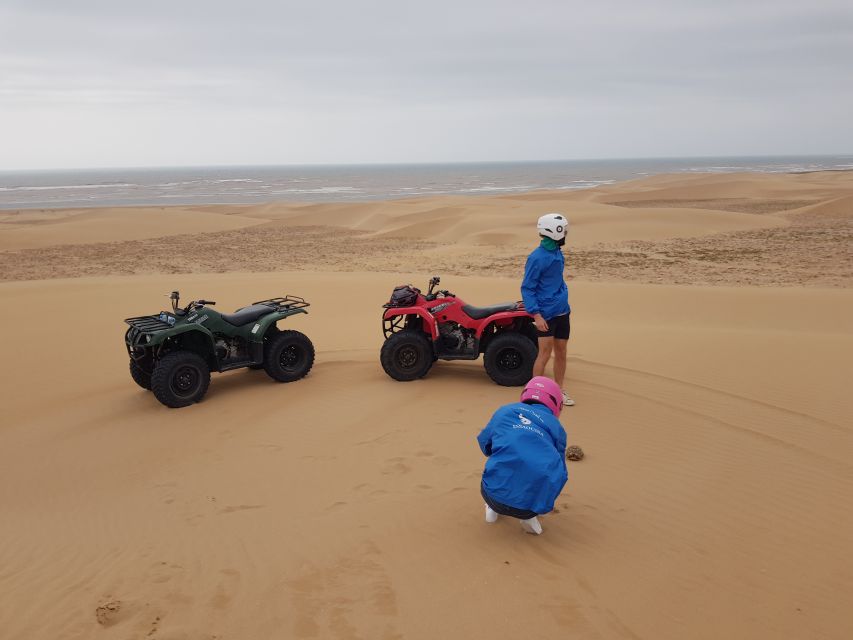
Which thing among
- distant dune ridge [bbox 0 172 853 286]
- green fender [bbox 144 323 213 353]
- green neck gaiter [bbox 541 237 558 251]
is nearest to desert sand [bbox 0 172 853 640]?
green fender [bbox 144 323 213 353]

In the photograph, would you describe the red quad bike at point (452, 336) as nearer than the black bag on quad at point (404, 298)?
Yes

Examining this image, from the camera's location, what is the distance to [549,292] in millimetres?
6480

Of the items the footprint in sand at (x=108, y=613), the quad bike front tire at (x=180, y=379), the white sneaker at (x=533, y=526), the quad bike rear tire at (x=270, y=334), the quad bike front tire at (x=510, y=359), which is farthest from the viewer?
the quad bike rear tire at (x=270, y=334)

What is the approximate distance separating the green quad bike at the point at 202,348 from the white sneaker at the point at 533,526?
13.4 ft

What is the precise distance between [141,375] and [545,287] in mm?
4481

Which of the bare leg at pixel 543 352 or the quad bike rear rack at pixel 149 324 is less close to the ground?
the quad bike rear rack at pixel 149 324

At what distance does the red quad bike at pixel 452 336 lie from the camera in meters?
7.19

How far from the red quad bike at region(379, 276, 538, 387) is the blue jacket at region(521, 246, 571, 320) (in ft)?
2.26

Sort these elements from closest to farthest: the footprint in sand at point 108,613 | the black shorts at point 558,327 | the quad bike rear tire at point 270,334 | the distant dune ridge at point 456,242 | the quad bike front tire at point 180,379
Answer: the footprint in sand at point 108,613 < the black shorts at point 558,327 < the quad bike front tire at point 180,379 < the quad bike rear tire at point 270,334 < the distant dune ridge at point 456,242

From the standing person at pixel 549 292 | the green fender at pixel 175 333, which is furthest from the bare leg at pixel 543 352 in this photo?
the green fender at pixel 175 333

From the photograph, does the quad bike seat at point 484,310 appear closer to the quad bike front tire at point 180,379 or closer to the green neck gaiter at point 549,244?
the green neck gaiter at point 549,244

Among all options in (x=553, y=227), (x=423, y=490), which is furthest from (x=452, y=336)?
(x=423, y=490)

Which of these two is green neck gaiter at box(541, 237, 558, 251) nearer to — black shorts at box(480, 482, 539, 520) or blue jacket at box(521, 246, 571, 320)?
blue jacket at box(521, 246, 571, 320)

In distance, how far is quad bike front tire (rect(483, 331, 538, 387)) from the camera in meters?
7.12
